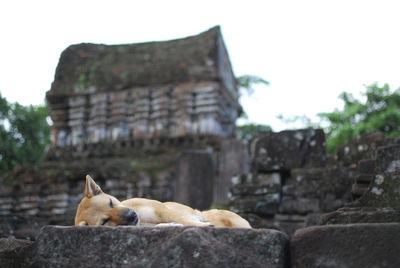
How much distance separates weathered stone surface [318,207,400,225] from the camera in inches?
124

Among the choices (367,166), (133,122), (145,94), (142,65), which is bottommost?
(367,166)

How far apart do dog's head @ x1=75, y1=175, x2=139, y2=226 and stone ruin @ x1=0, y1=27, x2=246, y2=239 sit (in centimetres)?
937

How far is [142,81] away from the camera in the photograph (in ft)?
58.1

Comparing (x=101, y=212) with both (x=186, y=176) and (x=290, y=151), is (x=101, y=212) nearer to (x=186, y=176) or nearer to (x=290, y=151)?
(x=290, y=151)

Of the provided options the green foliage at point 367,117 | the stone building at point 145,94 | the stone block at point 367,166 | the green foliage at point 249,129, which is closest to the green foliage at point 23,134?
the stone building at point 145,94

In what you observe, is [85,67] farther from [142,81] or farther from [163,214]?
[163,214]

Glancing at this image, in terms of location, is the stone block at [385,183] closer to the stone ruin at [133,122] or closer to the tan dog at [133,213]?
the tan dog at [133,213]

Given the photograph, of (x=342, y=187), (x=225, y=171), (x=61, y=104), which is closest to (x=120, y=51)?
(x=61, y=104)

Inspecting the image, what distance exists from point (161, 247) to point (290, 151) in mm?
5305

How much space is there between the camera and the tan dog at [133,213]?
342cm

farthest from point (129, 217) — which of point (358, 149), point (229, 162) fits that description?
A: point (229, 162)

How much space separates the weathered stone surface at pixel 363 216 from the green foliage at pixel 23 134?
22.5 meters

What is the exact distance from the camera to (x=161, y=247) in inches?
115

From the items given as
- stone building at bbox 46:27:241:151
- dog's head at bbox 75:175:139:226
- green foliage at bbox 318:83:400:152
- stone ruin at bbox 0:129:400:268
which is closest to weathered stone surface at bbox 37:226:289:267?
stone ruin at bbox 0:129:400:268
